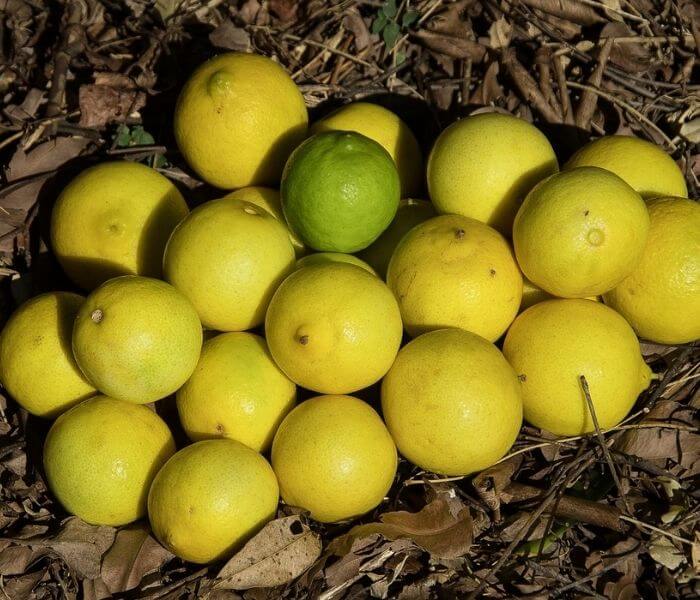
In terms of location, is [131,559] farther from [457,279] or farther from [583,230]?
[583,230]

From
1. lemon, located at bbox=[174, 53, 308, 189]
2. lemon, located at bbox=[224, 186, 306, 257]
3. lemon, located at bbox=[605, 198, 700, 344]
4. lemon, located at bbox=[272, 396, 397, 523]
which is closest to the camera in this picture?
lemon, located at bbox=[272, 396, 397, 523]

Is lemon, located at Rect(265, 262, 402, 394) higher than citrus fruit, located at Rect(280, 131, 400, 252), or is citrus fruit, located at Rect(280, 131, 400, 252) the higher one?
citrus fruit, located at Rect(280, 131, 400, 252)

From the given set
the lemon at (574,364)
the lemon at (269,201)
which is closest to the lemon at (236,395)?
the lemon at (269,201)

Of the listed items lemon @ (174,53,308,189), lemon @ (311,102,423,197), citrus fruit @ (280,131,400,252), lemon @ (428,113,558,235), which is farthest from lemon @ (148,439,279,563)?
lemon @ (311,102,423,197)

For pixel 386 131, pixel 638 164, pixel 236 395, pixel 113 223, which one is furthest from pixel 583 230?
pixel 113 223

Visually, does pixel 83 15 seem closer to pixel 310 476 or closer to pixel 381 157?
pixel 381 157

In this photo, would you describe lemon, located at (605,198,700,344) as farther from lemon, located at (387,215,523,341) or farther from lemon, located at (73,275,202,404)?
lemon, located at (73,275,202,404)
